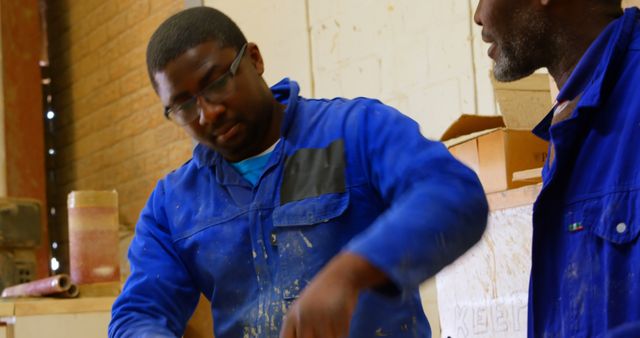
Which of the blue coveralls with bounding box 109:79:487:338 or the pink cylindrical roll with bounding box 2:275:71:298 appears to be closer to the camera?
the blue coveralls with bounding box 109:79:487:338

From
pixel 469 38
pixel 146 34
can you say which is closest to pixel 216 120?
pixel 469 38

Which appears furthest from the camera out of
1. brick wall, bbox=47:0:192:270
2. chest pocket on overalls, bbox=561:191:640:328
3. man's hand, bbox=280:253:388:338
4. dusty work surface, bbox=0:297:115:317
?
brick wall, bbox=47:0:192:270

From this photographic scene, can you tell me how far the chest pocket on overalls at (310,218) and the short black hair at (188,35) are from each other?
0.29 metres

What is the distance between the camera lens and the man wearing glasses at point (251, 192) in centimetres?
160

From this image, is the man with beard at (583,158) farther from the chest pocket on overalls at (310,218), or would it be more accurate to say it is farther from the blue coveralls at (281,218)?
the chest pocket on overalls at (310,218)

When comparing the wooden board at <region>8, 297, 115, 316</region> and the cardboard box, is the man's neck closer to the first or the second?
the cardboard box

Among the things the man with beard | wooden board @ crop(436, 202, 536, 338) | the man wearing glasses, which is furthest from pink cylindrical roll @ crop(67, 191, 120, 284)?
the man with beard

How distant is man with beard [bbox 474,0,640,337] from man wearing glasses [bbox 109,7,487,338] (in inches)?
8.3

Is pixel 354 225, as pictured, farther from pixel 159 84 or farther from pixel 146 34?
pixel 146 34

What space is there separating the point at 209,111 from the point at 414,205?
20.5 inches

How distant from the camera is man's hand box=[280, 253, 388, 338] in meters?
1.15

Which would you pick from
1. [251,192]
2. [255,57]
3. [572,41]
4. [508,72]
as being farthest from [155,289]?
[572,41]

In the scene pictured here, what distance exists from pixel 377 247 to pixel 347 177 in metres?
0.46

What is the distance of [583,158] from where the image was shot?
144 centimetres
